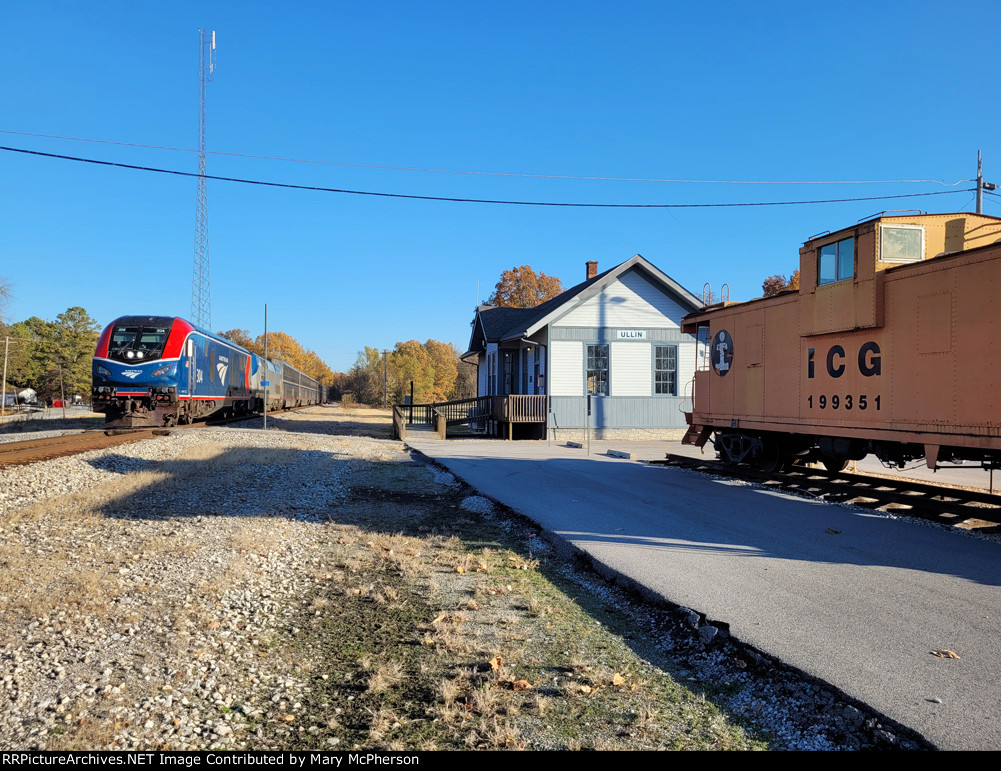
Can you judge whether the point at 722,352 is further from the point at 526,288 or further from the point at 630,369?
the point at 526,288

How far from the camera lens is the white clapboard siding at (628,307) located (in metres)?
26.0

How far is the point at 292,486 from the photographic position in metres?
12.2

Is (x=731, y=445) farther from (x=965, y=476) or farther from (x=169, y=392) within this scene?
(x=169, y=392)

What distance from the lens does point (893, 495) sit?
31.8 feet

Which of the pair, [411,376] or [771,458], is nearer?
[771,458]

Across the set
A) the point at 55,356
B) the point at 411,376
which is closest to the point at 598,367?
the point at 411,376

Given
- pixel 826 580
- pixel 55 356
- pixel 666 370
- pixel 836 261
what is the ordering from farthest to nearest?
pixel 55 356 < pixel 666 370 < pixel 836 261 < pixel 826 580

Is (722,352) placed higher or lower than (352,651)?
higher

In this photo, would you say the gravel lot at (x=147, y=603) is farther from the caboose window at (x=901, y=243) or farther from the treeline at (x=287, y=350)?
the treeline at (x=287, y=350)

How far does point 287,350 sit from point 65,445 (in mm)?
87010

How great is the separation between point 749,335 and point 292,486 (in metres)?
8.97

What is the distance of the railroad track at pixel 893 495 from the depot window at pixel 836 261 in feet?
10.6

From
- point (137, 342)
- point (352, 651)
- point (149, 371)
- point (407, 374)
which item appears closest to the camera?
point (352, 651)
